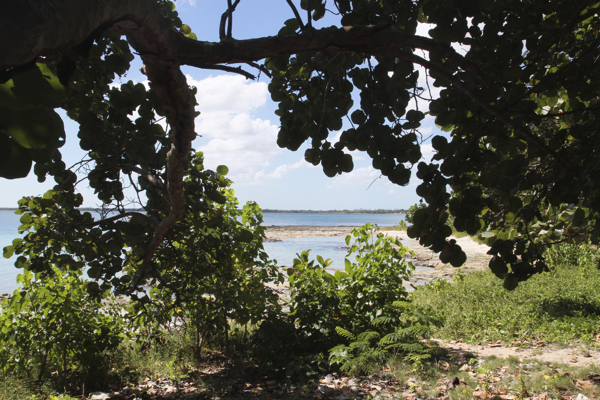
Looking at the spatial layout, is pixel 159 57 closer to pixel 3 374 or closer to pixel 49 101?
pixel 49 101

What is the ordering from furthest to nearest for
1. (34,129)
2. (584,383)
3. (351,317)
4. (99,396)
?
(351,317) < (99,396) < (584,383) < (34,129)

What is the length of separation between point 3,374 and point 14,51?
436 centimetres

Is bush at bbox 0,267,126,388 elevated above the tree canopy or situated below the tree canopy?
below

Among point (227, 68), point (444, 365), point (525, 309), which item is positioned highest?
point (227, 68)

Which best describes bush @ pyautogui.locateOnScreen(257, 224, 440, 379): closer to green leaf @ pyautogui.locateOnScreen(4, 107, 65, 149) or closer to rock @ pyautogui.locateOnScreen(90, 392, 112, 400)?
rock @ pyautogui.locateOnScreen(90, 392, 112, 400)

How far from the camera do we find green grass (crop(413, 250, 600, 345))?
462 cm

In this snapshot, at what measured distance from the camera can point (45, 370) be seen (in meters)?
3.82

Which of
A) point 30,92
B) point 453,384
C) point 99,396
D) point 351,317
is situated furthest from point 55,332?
point 30,92

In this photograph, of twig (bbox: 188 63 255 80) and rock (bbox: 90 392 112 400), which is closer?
twig (bbox: 188 63 255 80)

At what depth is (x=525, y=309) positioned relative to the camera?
5512mm

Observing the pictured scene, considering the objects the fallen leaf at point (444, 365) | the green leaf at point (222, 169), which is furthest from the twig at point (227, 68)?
the fallen leaf at point (444, 365)

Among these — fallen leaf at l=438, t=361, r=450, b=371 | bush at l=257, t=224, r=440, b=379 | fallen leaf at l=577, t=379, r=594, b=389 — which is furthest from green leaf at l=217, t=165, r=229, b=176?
fallen leaf at l=577, t=379, r=594, b=389

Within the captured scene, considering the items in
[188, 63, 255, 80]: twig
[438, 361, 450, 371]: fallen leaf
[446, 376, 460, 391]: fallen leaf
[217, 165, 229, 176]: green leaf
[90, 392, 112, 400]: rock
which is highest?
[188, 63, 255, 80]: twig

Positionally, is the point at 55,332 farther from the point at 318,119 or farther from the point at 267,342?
the point at 318,119
